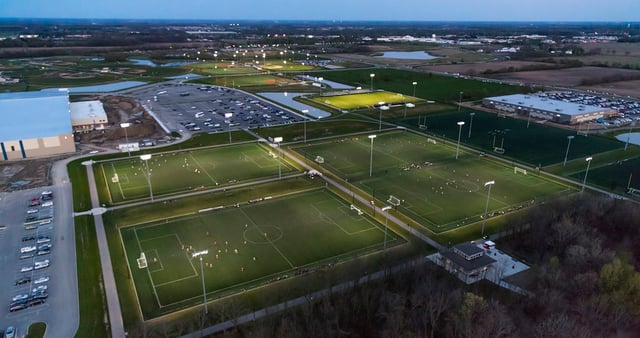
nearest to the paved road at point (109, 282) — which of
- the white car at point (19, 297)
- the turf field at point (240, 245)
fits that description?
the turf field at point (240, 245)

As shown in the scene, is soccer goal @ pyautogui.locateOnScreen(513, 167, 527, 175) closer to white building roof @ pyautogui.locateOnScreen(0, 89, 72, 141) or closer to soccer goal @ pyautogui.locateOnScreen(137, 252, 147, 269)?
soccer goal @ pyautogui.locateOnScreen(137, 252, 147, 269)

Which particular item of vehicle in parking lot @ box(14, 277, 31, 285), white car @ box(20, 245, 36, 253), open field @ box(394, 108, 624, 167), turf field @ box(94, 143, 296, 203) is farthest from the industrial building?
vehicle in parking lot @ box(14, 277, 31, 285)

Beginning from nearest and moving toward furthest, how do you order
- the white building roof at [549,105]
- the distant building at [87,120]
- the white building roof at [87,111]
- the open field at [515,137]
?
the open field at [515,137] < the distant building at [87,120] < the white building roof at [87,111] < the white building roof at [549,105]

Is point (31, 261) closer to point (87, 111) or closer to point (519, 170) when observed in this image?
point (87, 111)

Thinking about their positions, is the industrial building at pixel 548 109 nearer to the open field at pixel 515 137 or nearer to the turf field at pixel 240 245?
the open field at pixel 515 137

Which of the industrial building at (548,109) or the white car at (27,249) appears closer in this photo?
the white car at (27,249)

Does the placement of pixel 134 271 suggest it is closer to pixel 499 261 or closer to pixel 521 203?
pixel 499 261

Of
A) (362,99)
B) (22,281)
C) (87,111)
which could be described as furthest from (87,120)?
(362,99)
